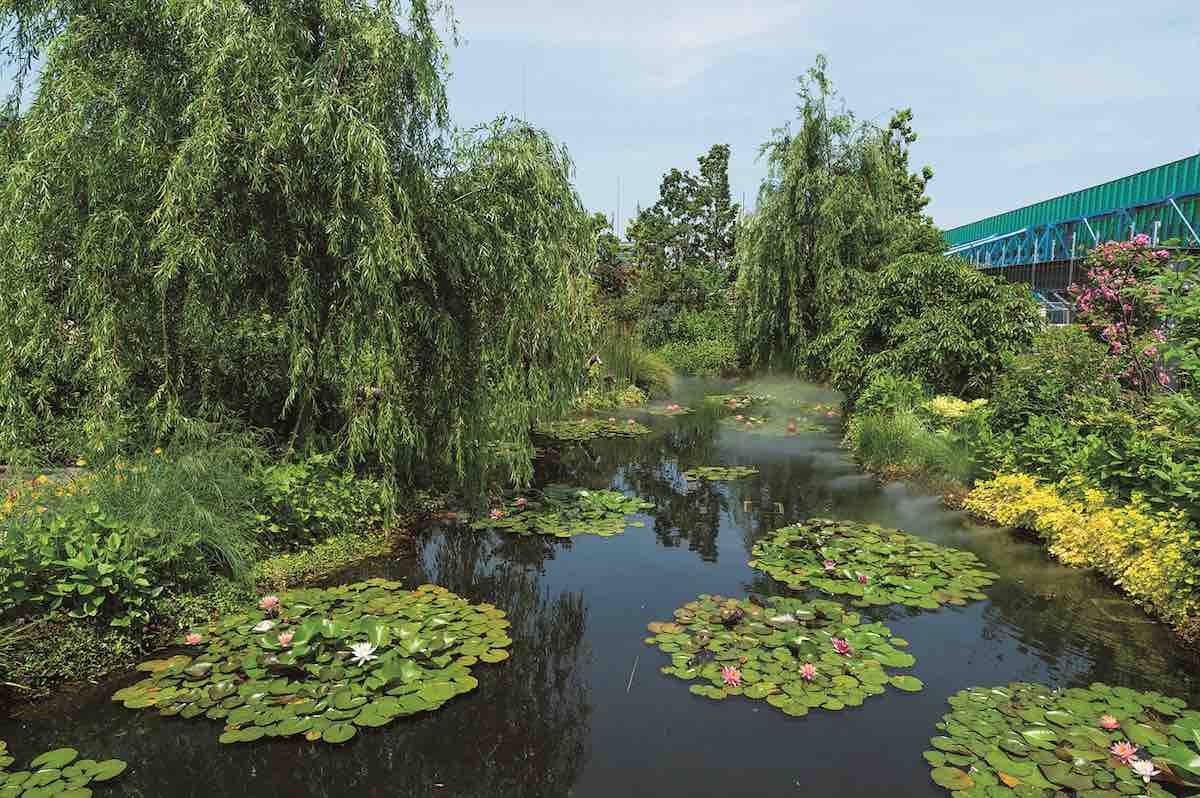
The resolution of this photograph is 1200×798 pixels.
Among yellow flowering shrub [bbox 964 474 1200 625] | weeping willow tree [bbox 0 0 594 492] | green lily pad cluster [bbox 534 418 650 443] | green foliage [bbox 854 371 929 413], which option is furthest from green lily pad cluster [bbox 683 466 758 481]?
weeping willow tree [bbox 0 0 594 492]

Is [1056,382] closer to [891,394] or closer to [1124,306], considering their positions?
[1124,306]

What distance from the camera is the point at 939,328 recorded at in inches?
397

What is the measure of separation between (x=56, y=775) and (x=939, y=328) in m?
10.5

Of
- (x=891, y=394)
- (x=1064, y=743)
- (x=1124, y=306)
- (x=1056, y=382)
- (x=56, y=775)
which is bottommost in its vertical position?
(x=56, y=775)

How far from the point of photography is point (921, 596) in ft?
17.1

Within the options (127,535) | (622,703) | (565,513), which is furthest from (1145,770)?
(127,535)

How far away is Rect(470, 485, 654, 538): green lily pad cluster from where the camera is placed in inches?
272

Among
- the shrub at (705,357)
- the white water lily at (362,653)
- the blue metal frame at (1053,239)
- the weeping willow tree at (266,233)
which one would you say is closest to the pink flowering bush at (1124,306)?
the weeping willow tree at (266,233)

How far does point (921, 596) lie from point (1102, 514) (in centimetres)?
158

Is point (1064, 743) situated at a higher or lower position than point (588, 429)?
lower

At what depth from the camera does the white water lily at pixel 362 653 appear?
13.1ft

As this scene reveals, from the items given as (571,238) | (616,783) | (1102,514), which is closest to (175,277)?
(571,238)

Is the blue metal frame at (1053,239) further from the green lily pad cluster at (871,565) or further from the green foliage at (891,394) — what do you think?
the green lily pad cluster at (871,565)

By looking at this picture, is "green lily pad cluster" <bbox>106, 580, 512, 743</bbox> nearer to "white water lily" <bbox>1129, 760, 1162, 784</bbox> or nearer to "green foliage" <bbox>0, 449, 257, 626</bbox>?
"green foliage" <bbox>0, 449, 257, 626</bbox>
